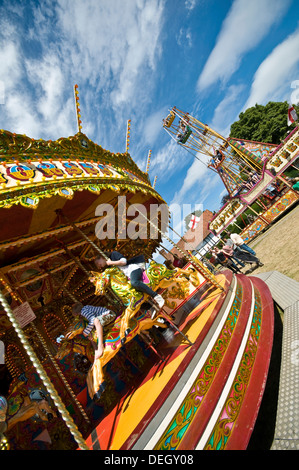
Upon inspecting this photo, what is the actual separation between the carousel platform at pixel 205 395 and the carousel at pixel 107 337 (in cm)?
1

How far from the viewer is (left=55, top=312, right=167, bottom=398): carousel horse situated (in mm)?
2622

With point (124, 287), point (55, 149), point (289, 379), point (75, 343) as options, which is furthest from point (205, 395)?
point (55, 149)

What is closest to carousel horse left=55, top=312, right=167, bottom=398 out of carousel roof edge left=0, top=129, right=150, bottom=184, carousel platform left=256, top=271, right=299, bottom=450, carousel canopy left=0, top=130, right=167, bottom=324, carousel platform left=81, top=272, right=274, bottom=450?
carousel platform left=81, top=272, right=274, bottom=450

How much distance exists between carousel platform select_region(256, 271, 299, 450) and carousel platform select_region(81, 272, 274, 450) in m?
0.20

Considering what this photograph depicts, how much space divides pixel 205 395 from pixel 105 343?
143cm

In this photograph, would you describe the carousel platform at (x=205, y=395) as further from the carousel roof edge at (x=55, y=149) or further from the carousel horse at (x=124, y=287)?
the carousel roof edge at (x=55, y=149)

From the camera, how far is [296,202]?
41.8 feet

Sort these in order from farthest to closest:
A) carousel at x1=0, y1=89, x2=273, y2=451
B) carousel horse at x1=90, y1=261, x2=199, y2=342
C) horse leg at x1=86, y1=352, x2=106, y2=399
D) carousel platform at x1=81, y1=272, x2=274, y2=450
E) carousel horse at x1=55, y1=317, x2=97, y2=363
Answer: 1. carousel horse at x1=55, y1=317, x2=97, y2=363
2. carousel horse at x1=90, y1=261, x2=199, y2=342
3. horse leg at x1=86, y1=352, x2=106, y2=399
4. carousel at x1=0, y1=89, x2=273, y2=451
5. carousel platform at x1=81, y1=272, x2=274, y2=450

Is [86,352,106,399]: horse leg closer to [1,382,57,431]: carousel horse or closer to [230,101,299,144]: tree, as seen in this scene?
[1,382,57,431]: carousel horse

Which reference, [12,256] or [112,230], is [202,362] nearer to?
[12,256]

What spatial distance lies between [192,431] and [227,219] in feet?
60.0

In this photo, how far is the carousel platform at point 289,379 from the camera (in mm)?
1972

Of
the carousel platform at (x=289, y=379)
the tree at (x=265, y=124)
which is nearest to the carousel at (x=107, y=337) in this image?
the carousel platform at (x=289, y=379)

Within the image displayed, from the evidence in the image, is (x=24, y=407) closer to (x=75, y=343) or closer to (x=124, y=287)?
(x=75, y=343)
